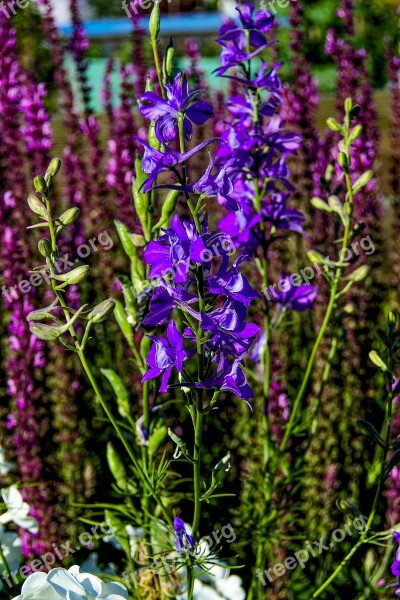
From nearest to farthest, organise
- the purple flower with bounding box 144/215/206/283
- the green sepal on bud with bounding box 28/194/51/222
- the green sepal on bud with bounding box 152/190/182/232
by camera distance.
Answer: the purple flower with bounding box 144/215/206/283
the green sepal on bud with bounding box 28/194/51/222
the green sepal on bud with bounding box 152/190/182/232

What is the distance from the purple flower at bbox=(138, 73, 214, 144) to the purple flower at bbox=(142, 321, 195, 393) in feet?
0.95

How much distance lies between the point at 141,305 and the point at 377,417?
1.52 meters

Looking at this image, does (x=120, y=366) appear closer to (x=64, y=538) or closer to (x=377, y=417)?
(x=64, y=538)

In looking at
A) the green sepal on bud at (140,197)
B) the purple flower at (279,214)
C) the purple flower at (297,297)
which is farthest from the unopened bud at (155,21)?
the purple flower at (297,297)

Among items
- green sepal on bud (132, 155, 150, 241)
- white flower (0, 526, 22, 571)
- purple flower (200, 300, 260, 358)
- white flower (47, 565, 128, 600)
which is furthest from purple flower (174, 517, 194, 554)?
white flower (0, 526, 22, 571)

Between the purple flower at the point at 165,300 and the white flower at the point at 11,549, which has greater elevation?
the purple flower at the point at 165,300

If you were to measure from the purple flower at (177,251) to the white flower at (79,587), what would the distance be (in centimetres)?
48

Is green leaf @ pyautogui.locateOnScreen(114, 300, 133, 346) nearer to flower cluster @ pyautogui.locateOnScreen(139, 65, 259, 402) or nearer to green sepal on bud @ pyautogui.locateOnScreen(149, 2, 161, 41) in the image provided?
flower cluster @ pyautogui.locateOnScreen(139, 65, 259, 402)

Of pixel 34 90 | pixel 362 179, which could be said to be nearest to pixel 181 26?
pixel 34 90

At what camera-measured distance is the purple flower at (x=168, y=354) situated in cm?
106

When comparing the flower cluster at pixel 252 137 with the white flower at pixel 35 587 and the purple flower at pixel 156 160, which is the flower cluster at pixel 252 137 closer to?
the purple flower at pixel 156 160

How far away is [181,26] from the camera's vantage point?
15.3 m

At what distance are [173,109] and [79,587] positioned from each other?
0.73 metres

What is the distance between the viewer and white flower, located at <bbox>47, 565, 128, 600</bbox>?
112cm
